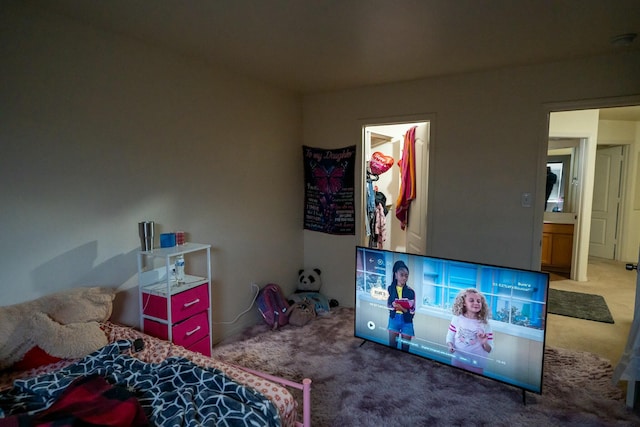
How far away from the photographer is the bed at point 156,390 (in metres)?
1.36

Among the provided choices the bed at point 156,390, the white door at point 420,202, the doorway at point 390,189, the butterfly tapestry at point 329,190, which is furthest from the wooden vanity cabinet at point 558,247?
the bed at point 156,390

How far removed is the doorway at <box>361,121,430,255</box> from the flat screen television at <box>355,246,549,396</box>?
1175mm

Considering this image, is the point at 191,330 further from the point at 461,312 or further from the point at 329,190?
the point at 329,190

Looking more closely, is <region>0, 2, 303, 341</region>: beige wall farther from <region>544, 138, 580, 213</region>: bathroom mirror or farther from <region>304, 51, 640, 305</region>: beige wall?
<region>544, 138, 580, 213</region>: bathroom mirror

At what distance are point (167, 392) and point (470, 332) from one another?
1.84 m

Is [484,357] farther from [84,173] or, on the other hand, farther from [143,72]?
[143,72]

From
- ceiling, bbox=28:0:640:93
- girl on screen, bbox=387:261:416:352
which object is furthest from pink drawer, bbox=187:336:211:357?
ceiling, bbox=28:0:640:93

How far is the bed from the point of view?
4.47 ft

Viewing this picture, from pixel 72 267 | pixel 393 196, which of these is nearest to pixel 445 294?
pixel 72 267

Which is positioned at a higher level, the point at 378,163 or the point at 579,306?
the point at 378,163

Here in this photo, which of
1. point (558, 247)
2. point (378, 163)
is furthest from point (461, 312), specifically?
point (558, 247)

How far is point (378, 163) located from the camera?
4.95m

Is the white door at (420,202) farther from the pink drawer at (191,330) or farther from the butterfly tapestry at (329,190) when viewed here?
the pink drawer at (191,330)

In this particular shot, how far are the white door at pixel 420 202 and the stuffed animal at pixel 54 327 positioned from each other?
2.80 meters
